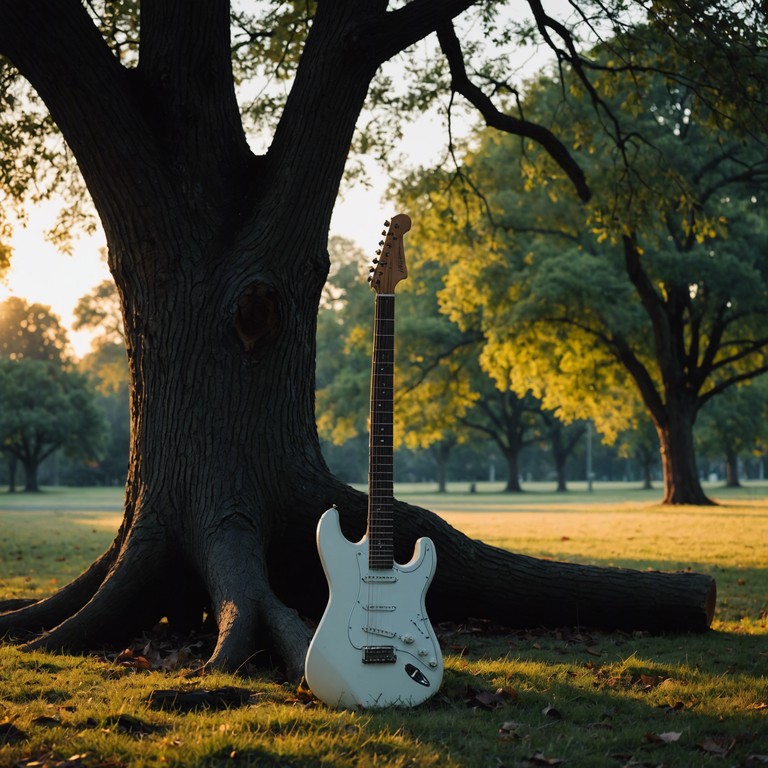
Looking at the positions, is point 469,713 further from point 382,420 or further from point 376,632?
point 382,420

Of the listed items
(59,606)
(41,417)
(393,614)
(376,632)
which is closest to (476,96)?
(59,606)

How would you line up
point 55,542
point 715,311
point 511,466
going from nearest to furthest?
point 55,542, point 715,311, point 511,466

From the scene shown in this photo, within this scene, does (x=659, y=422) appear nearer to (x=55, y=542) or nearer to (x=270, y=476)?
(x=55, y=542)

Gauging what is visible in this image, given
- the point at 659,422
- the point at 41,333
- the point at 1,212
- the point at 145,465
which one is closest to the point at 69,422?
the point at 41,333

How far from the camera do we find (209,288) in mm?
7191

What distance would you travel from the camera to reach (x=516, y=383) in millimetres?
32719

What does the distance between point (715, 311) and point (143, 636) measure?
25.4 m

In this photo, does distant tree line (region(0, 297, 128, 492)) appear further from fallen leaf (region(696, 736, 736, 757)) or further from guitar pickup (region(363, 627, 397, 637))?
fallen leaf (region(696, 736, 736, 757))


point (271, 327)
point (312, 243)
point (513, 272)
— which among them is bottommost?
point (271, 327)

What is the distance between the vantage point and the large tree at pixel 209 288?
7047mm

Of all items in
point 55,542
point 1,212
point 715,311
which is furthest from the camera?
point 715,311

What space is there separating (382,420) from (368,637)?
1.32 metres

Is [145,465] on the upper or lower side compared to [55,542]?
upper

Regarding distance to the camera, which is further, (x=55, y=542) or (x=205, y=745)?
(x=55, y=542)
